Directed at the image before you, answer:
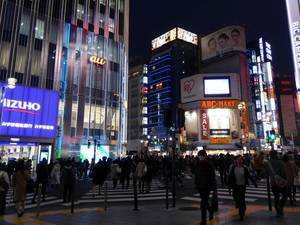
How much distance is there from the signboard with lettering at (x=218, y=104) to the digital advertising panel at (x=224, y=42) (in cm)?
1924

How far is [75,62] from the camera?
40.6 metres

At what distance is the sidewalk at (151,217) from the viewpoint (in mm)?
7648

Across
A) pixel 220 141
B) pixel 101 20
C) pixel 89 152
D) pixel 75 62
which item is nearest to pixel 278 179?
pixel 89 152

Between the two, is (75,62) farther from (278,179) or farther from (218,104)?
(218,104)

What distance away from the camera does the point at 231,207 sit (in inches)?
400

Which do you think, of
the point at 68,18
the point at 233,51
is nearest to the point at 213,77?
Answer: the point at 233,51

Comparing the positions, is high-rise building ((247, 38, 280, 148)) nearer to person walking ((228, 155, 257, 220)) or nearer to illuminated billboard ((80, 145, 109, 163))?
illuminated billboard ((80, 145, 109, 163))

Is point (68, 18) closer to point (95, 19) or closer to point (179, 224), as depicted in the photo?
point (95, 19)

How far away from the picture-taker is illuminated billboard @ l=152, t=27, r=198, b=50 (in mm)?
117562

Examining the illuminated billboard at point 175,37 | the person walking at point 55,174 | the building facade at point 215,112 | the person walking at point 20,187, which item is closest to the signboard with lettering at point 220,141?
the building facade at point 215,112

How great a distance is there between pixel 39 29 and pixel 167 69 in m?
83.6

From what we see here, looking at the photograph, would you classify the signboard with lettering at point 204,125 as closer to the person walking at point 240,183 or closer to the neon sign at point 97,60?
the neon sign at point 97,60

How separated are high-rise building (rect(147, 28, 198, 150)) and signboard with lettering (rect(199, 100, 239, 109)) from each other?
4671 cm

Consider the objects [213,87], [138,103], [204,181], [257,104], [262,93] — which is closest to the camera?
[204,181]
